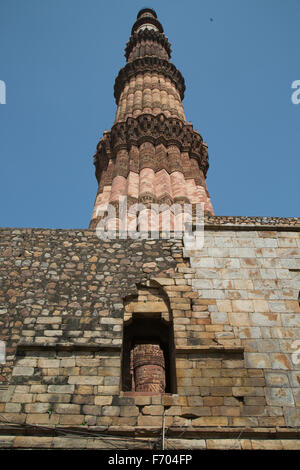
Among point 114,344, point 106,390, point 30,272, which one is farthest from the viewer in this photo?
point 30,272

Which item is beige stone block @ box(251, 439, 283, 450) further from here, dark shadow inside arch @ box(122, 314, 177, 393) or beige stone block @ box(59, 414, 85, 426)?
beige stone block @ box(59, 414, 85, 426)

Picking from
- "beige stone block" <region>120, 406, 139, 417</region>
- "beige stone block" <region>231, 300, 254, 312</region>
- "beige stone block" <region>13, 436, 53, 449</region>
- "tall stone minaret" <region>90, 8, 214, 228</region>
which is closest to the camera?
"beige stone block" <region>13, 436, 53, 449</region>

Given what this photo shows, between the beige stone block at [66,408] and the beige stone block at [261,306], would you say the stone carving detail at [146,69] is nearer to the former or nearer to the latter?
the beige stone block at [261,306]

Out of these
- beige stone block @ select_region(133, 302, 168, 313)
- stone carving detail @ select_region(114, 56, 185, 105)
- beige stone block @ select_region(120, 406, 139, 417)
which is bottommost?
beige stone block @ select_region(120, 406, 139, 417)

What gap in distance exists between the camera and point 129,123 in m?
17.3

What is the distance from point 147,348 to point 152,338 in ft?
0.60

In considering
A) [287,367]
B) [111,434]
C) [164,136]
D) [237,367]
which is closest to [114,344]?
[111,434]

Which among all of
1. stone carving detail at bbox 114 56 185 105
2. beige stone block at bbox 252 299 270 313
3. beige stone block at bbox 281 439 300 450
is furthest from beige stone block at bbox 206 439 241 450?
stone carving detail at bbox 114 56 185 105

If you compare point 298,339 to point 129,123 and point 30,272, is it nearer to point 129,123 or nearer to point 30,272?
point 30,272

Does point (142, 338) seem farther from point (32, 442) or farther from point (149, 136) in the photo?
point (149, 136)

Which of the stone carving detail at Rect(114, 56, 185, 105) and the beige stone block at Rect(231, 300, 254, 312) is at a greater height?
the stone carving detail at Rect(114, 56, 185, 105)

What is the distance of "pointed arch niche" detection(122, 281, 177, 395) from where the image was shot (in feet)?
20.2

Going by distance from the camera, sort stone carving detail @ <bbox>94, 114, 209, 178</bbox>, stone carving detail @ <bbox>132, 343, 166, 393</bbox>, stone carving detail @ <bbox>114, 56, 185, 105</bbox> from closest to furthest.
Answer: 1. stone carving detail @ <bbox>132, 343, 166, 393</bbox>
2. stone carving detail @ <bbox>94, 114, 209, 178</bbox>
3. stone carving detail @ <bbox>114, 56, 185, 105</bbox>

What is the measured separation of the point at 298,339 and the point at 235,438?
164 cm
